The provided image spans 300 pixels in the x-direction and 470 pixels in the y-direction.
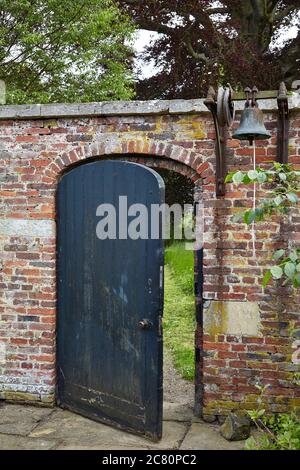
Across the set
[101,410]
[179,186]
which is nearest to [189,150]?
[101,410]

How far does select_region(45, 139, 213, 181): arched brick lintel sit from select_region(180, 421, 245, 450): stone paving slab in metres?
2.23

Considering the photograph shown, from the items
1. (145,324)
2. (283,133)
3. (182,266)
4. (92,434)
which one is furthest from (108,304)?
(182,266)

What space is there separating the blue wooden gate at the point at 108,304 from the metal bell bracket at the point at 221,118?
2.07 feet

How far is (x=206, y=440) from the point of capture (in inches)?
172

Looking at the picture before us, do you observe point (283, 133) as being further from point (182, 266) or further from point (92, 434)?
point (182, 266)

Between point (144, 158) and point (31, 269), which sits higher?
point (144, 158)

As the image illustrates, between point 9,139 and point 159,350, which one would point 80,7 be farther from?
point 159,350

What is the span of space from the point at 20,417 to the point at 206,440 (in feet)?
5.66

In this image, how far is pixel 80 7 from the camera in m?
9.60

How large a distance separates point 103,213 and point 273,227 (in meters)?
1.50

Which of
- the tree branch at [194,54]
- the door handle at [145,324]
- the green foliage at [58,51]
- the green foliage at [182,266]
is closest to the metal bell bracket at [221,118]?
the door handle at [145,324]

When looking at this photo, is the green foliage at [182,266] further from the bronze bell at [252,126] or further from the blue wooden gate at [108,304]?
the bronze bell at [252,126]

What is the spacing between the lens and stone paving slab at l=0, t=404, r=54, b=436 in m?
4.53

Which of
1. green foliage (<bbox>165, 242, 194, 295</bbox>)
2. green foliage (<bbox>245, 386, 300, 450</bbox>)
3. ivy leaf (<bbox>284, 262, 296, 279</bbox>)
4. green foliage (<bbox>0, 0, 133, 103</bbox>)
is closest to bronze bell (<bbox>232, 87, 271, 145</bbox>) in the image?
ivy leaf (<bbox>284, 262, 296, 279</bbox>)
